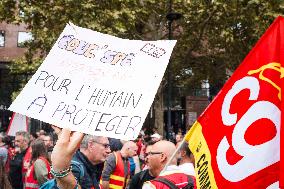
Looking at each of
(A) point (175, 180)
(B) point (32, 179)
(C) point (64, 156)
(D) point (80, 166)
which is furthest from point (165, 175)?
(B) point (32, 179)

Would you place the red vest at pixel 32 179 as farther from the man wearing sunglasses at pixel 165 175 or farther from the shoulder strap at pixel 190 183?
the shoulder strap at pixel 190 183

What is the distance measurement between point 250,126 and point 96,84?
3.60ft

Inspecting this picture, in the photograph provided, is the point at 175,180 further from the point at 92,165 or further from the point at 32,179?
the point at 32,179

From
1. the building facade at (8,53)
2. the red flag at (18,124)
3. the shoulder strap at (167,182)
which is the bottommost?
the shoulder strap at (167,182)

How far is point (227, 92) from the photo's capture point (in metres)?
3.07

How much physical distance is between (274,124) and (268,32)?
588 mm

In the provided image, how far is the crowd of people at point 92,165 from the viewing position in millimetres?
2916

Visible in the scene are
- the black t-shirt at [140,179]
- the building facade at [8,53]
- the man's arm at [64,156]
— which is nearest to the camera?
the man's arm at [64,156]

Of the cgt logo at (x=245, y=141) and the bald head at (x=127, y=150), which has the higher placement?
the bald head at (x=127, y=150)

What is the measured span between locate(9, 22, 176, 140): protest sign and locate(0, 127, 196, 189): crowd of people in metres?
0.18

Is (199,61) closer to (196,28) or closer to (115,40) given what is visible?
(196,28)

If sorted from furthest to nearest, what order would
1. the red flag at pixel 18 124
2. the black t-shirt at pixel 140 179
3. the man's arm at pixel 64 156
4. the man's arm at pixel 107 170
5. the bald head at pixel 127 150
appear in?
the red flag at pixel 18 124
the bald head at pixel 127 150
the man's arm at pixel 107 170
the black t-shirt at pixel 140 179
the man's arm at pixel 64 156

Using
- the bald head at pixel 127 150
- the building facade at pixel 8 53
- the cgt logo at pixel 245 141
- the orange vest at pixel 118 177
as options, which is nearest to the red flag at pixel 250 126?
the cgt logo at pixel 245 141

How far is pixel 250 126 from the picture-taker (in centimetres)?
295
